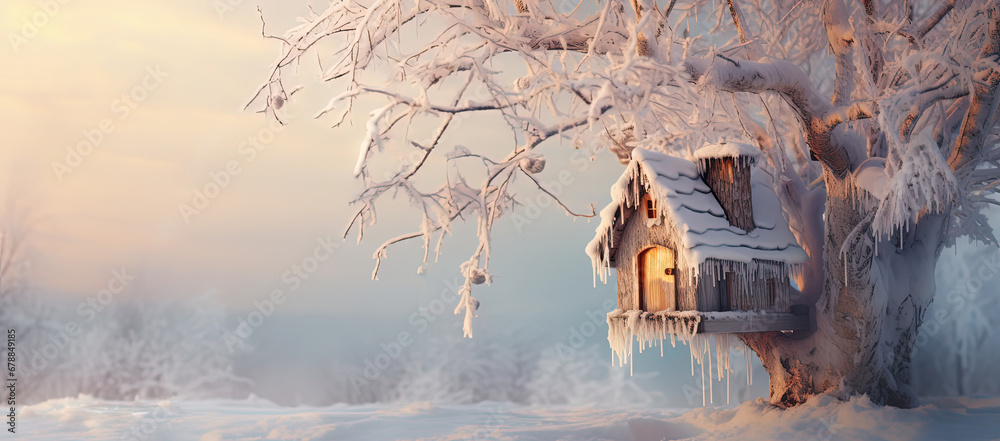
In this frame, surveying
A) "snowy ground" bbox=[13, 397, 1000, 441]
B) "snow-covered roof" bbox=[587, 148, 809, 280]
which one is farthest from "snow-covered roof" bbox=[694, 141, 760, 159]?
"snowy ground" bbox=[13, 397, 1000, 441]

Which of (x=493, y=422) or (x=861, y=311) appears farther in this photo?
(x=493, y=422)

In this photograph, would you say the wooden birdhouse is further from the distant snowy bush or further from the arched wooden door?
the distant snowy bush

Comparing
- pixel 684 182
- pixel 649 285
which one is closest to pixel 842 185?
pixel 684 182

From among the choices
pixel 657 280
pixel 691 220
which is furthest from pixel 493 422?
pixel 691 220

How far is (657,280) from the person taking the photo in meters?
6.83

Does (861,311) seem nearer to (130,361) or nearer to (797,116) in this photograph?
(797,116)

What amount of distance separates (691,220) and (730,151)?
994 millimetres

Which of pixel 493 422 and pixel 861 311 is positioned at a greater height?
pixel 861 311

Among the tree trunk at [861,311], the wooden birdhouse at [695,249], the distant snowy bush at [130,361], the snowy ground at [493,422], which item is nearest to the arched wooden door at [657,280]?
the wooden birdhouse at [695,249]

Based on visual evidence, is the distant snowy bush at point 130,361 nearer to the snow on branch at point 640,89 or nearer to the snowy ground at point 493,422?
the snowy ground at point 493,422

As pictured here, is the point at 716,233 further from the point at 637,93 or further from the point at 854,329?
the point at 854,329

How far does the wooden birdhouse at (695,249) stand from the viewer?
6.46m

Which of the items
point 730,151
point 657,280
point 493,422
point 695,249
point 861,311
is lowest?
point 493,422

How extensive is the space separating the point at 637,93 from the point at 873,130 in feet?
12.2
